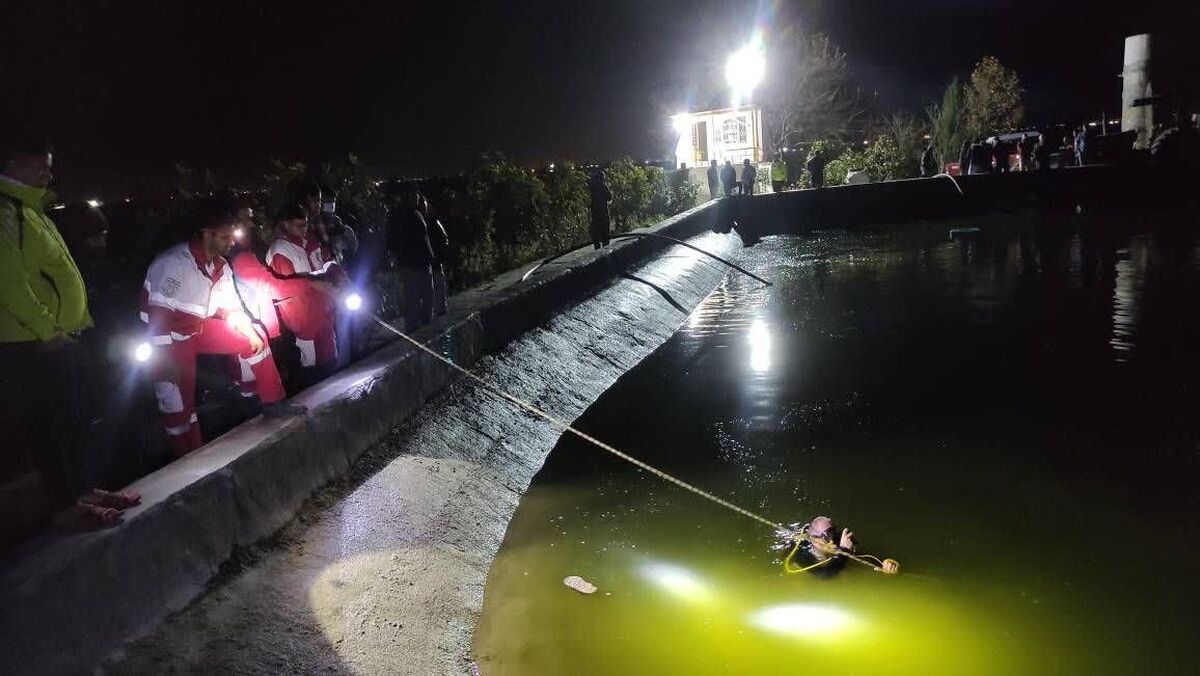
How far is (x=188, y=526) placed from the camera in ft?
12.5

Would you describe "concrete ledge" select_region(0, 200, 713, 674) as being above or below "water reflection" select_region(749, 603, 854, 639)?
above

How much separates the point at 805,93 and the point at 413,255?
4312cm

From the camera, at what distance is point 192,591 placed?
3740 mm

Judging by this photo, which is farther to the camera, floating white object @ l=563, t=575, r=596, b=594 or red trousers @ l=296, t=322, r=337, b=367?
red trousers @ l=296, t=322, r=337, b=367

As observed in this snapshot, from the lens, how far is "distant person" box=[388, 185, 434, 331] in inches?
328

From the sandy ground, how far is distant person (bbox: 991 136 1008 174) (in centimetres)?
2688

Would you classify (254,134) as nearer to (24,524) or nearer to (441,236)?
(441,236)

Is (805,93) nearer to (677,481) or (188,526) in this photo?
(677,481)

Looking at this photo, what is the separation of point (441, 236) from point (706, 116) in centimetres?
3191

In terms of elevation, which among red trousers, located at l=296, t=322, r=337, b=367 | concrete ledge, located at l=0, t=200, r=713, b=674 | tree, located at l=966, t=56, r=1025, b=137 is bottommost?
concrete ledge, located at l=0, t=200, r=713, b=674

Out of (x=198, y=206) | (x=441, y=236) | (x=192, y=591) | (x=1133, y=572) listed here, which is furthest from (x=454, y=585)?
(x=441, y=236)

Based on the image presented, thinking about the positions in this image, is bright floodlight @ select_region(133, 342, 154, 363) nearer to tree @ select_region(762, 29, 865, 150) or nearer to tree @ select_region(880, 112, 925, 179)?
tree @ select_region(880, 112, 925, 179)

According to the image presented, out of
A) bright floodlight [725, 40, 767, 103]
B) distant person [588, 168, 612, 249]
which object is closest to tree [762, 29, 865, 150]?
bright floodlight [725, 40, 767, 103]

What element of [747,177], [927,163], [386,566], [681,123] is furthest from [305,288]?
[681,123]
